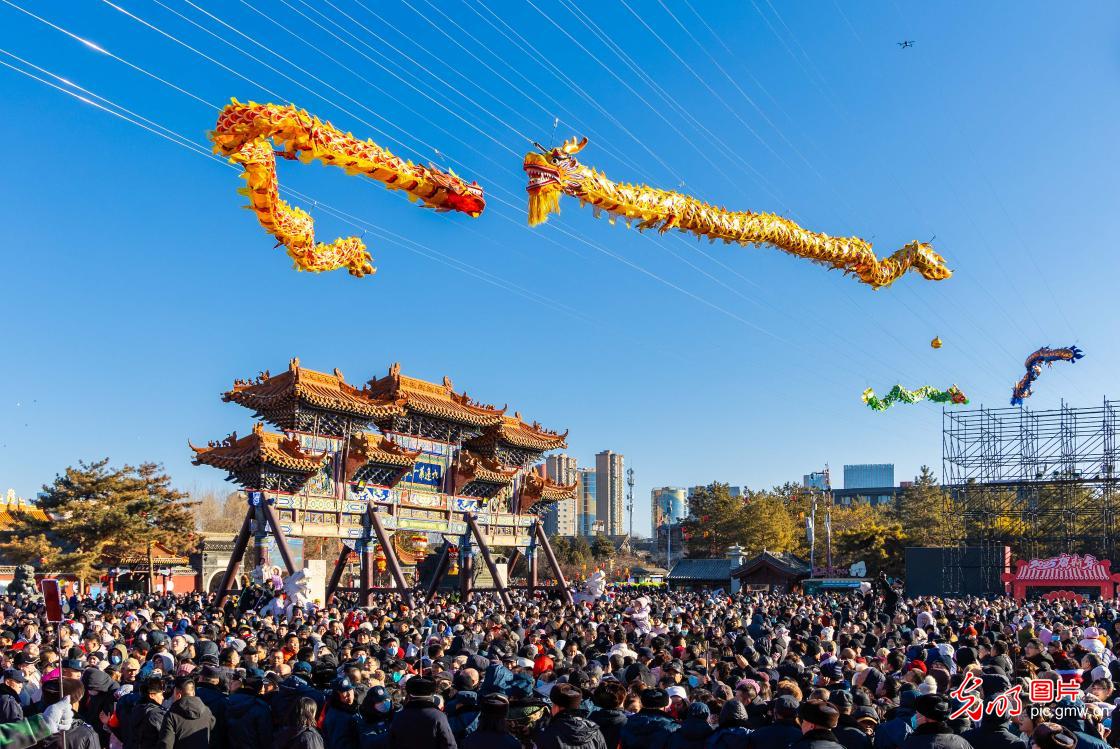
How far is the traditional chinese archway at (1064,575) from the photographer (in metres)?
38.5

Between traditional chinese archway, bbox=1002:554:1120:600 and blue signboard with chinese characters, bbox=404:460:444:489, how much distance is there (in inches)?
920

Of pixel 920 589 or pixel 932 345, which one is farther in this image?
pixel 920 589

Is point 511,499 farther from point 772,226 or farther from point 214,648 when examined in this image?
point 214,648

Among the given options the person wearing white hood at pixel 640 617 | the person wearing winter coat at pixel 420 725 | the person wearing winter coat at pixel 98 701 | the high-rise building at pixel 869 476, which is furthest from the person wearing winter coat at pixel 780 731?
the high-rise building at pixel 869 476

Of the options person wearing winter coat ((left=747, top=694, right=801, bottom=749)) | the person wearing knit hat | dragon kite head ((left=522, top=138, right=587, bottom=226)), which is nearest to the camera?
the person wearing knit hat

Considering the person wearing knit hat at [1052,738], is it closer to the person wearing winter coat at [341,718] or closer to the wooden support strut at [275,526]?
the person wearing winter coat at [341,718]

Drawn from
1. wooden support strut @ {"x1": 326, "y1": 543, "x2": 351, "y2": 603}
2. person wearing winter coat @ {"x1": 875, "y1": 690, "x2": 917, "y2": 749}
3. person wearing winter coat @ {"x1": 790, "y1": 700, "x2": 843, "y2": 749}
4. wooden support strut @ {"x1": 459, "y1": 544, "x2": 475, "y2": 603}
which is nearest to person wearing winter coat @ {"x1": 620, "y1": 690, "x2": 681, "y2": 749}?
person wearing winter coat @ {"x1": 790, "y1": 700, "x2": 843, "y2": 749}

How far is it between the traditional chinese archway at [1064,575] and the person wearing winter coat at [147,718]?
38.5 m

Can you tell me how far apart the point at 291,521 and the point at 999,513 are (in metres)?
30.6

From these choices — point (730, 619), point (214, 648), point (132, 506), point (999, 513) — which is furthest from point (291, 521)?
point (999, 513)

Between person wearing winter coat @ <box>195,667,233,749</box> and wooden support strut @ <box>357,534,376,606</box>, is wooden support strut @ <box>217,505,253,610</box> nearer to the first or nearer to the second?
wooden support strut @ <box>357,534,376,606</box>

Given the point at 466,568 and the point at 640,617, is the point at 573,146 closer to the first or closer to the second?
the point at 640,617

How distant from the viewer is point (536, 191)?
13.5 metres

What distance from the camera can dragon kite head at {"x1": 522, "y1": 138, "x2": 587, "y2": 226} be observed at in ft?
44.4
